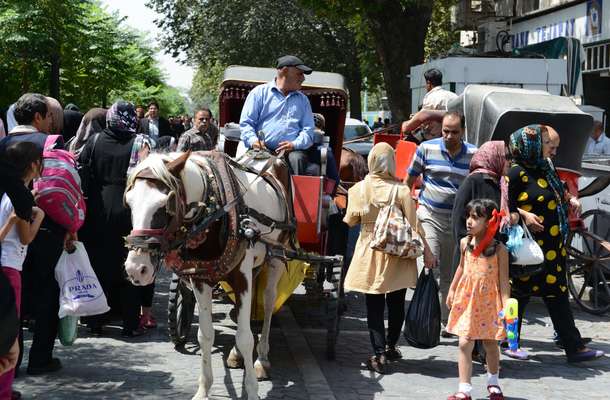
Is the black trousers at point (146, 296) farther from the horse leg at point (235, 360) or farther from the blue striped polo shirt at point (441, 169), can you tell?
the blue striped polo shirt at point (441, 169)

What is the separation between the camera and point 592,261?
10.4m

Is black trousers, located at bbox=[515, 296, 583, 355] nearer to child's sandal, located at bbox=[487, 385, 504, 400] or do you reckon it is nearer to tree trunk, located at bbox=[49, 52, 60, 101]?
child's sandal, located at bbox=[487, 385, 504, 400]

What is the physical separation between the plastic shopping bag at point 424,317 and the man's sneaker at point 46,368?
2795mm

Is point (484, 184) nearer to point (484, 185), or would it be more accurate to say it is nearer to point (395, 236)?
point (484, 185)

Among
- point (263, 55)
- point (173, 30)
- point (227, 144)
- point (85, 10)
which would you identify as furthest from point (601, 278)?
point (173, 30)

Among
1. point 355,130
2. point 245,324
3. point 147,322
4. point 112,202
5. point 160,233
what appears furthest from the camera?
point 355,130

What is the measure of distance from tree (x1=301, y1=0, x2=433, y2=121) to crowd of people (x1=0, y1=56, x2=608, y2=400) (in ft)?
52.7

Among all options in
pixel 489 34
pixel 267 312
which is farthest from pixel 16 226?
pixel 489 34

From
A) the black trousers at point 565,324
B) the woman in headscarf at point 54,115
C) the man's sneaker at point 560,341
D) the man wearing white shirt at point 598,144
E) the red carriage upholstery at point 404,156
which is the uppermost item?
the man wearing white shirt at point 598,144

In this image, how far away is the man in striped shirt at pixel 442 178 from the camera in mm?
8625

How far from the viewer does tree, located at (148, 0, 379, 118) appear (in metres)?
38.9

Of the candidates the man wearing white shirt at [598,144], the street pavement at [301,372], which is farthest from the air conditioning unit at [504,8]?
the street pavement at [301,372]

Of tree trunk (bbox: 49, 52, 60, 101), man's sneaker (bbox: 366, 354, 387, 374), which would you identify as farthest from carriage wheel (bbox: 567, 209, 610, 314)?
tree trunk (bbox: 49, 52, 60, 101)

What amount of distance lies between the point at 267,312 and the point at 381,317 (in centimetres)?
98
